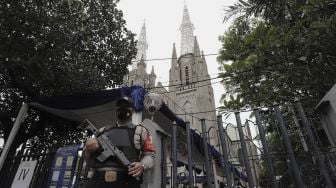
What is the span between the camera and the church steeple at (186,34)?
46000 mm

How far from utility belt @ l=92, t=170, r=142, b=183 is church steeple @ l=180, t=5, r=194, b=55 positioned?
43543mm

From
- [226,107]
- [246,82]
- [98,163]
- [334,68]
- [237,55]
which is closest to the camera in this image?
[98,163]

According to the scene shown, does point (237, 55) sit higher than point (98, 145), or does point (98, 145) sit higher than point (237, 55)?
point (237, 55)

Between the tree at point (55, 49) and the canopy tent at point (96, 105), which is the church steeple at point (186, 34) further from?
the canopy tent at point (96, 105)

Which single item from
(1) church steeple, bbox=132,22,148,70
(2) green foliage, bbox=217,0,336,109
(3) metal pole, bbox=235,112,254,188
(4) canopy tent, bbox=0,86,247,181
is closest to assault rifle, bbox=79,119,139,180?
(3) metal pole, bbox=235,112,254,188

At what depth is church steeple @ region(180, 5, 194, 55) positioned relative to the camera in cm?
4600

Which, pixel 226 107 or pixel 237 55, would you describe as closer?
pixel 226 107

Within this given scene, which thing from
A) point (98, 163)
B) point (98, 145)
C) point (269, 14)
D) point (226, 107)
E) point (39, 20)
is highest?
point (39, 20)

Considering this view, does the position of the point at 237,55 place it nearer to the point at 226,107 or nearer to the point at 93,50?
the point at 226,107

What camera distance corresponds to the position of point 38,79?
6.93 m

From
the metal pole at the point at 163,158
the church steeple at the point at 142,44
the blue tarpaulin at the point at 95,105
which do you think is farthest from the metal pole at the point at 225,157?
the church steeple at the point at 142,44

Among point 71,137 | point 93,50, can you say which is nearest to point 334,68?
point 93,50

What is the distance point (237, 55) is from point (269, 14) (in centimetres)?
302

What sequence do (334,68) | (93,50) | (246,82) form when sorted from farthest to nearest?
1. (93,50)
2. (246,82)
3. (334,68)
